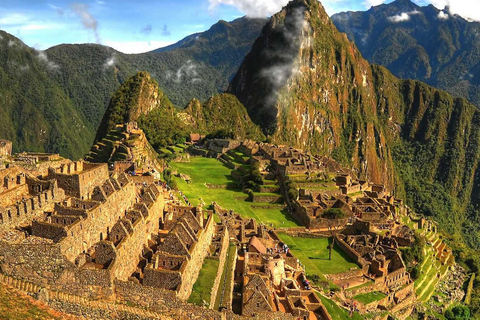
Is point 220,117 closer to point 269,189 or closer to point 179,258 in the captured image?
point 269,189

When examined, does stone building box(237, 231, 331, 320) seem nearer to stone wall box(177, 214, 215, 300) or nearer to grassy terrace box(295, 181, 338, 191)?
stone wall box(177, 214, 215, 300)

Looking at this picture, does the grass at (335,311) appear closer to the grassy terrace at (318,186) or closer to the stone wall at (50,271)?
the stone wall at (50,271)

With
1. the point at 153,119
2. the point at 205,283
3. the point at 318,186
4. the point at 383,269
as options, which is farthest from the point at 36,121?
the point at 205,283

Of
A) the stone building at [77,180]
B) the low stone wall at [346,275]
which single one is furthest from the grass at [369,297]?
the stone building at [77,180]

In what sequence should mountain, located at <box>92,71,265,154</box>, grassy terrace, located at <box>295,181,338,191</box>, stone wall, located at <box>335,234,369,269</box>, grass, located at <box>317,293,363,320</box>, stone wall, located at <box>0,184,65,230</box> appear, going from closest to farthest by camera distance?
stone wall, located at <box>0,184,65,230</box>, grass, located at <box>317,293,363,320</box>, stone wall, located at <box>335,234,369,269</box>, grassy terrace, located at <box>295,181,338,191</box>, mountain, located at <box>92,71,265,154</box>

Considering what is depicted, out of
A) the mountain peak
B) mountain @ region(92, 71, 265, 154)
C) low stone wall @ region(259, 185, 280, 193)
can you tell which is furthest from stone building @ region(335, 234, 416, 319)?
the mountain peak

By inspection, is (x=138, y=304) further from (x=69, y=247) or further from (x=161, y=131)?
(x=161, y=131)

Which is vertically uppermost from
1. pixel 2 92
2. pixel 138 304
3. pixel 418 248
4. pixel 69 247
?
pixel 2 92

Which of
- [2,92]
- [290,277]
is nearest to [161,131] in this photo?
[290,277]
